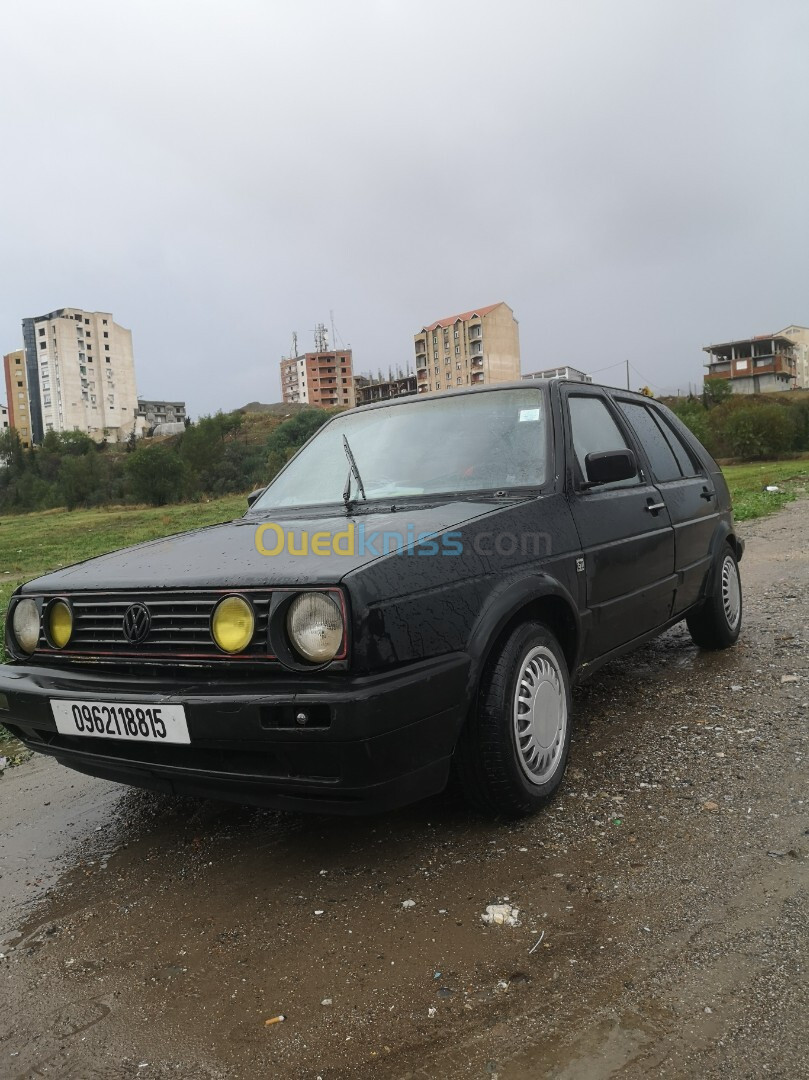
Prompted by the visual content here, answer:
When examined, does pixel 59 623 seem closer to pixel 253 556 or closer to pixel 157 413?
pixel 253 556

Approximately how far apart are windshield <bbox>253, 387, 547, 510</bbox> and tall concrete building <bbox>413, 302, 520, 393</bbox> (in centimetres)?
5243

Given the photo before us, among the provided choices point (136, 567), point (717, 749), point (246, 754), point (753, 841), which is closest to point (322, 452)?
point (136, 567)

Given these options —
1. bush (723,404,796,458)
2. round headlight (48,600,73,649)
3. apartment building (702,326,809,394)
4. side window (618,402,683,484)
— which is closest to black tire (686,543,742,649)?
side window (618,402,683,484)

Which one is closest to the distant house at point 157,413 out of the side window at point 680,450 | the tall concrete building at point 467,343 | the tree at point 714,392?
the tall concrete building at point 467,343

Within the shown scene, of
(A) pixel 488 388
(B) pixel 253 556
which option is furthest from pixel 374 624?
(A) pixel 488 388

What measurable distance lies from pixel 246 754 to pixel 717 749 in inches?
88.8

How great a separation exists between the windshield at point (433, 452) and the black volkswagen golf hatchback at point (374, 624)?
0.04 ft

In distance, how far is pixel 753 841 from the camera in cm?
284

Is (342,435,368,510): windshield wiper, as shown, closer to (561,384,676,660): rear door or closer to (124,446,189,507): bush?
(561,384,676,660): rear door

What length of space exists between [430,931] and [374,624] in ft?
3.06

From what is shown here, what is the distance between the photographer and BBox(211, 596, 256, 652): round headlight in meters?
2.61

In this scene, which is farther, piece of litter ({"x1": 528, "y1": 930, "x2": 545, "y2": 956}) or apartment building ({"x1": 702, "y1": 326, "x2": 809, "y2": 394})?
apartment building ({"x1": 702, "y1": 326, "x2": 809, "y2": 394})

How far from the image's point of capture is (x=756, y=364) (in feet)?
327

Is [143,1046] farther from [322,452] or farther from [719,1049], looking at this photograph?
[322,452]
